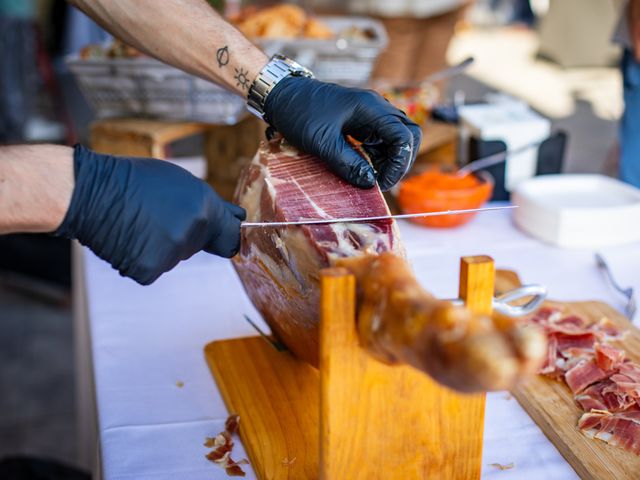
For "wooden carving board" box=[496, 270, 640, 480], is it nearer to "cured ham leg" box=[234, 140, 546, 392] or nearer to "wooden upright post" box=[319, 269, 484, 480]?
"wooden upright post" box=[319, 269, 484, 480]

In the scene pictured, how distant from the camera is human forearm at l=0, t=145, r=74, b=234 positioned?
109cm

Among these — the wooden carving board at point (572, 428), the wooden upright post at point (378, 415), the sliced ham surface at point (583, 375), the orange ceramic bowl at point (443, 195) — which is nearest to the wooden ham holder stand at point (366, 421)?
the wooden upright post at point (378, 415)

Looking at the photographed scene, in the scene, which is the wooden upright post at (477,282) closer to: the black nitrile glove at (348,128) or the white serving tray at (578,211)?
the black nitrile glove at (348,128)

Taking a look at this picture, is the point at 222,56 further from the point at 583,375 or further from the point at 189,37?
the point at 583,375

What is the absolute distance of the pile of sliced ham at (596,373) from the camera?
127 centimetres

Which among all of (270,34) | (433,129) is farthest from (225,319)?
(433,129)

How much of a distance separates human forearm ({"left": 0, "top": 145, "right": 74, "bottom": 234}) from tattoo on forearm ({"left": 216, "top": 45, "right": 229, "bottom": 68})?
2.03 feet

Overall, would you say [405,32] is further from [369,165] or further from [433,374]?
[433,374]

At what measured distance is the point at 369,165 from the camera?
135 centimetres

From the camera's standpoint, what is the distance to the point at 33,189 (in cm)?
109

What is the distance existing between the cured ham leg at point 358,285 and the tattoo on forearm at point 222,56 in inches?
10.7

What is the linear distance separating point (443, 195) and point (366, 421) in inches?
50.4

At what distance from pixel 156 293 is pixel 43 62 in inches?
167

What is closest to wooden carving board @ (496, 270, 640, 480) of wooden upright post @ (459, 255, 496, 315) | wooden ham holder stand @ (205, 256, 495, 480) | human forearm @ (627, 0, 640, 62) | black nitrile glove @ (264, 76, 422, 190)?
wooden ham holder stand @ (205, 256, 495, 480)
